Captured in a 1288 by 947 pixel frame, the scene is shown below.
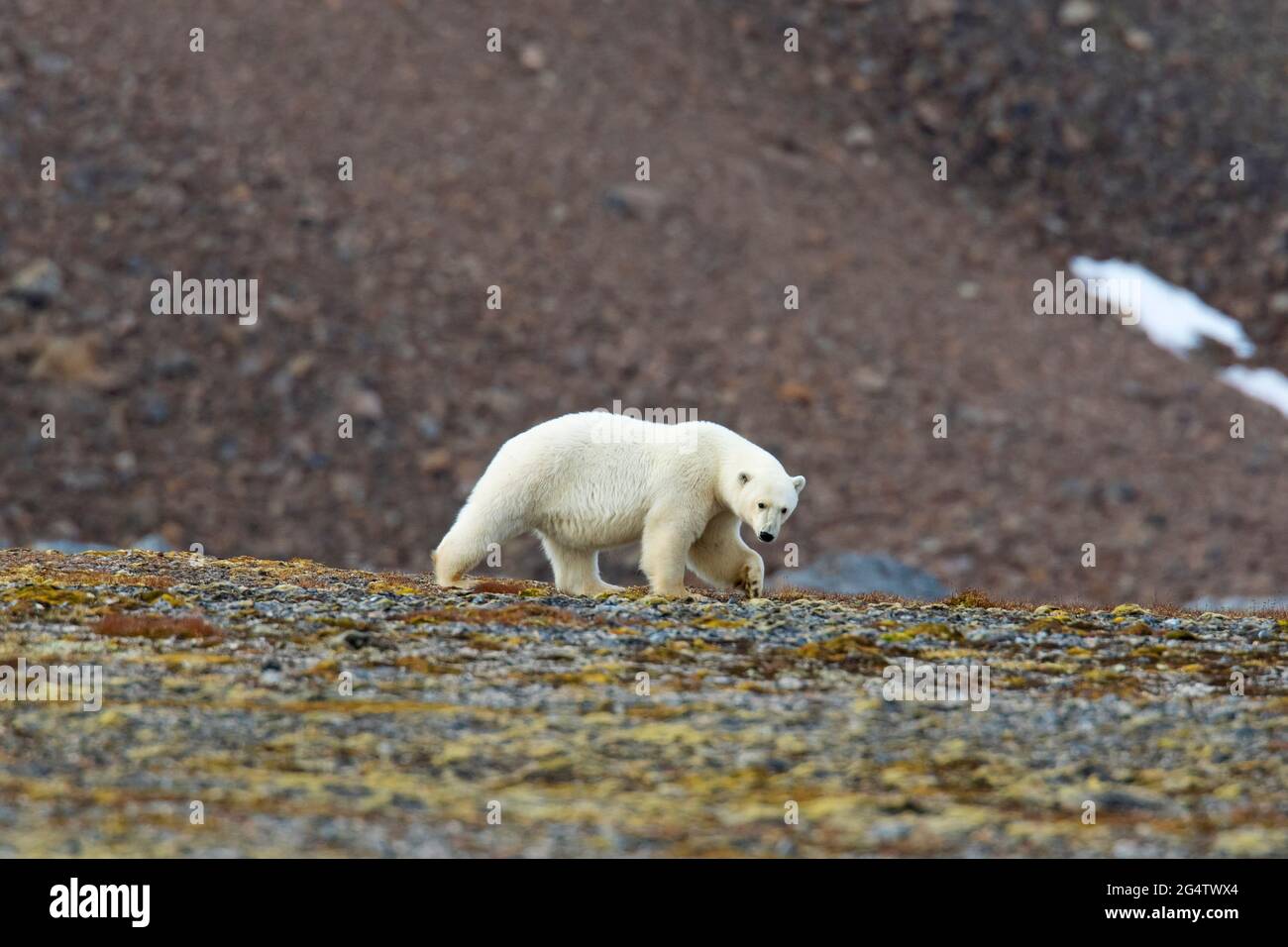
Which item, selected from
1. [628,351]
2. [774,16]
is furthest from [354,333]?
[774,16]

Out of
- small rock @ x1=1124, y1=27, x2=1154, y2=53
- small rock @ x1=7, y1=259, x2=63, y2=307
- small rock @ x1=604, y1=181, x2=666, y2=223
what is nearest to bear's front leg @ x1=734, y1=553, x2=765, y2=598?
small rock @ x1=7, y1=259, x2=63, y2=307

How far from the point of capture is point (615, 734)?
952cm

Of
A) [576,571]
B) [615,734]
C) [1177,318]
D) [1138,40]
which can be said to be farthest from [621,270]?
[615,734]

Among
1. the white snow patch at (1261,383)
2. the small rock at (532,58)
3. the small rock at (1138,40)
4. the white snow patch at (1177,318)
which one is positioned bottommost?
the white snow patch at (1261,383)

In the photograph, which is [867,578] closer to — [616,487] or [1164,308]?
[616,487]

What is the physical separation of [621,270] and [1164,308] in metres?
16.7

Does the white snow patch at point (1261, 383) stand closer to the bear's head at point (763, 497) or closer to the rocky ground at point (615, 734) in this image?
the rocky ground at point (615, 734)

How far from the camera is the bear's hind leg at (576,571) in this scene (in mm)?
15773

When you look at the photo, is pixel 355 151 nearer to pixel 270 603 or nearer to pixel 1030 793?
pixel 270 603

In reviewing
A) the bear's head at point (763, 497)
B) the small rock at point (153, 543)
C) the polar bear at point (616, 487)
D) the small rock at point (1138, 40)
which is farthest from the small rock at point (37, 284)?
the small rock at point (1138, 40)

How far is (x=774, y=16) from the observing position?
5231 centimetres

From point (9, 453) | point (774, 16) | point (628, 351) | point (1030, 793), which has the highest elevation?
point (774, 16)

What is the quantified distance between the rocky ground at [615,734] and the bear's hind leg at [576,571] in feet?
6.15

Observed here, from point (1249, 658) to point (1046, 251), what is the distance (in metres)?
38.1
